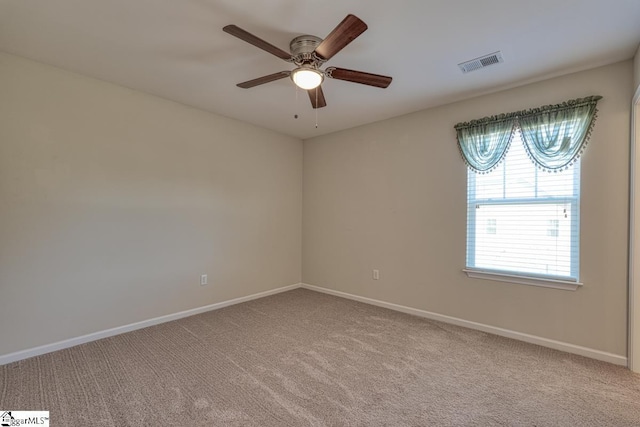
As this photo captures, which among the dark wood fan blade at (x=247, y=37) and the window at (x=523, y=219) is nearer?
the dark wood fan blade at (x=247, y=37)

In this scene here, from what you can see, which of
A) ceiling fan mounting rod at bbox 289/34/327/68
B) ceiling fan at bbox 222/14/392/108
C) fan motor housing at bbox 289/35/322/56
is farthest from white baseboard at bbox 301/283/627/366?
fan motor housing at bbox 289/35/322/56

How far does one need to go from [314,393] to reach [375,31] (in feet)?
8.39

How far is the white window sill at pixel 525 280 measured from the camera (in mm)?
2527

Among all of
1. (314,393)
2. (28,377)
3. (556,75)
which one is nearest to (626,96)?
(556,75)

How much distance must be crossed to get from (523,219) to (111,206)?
13.3 feet

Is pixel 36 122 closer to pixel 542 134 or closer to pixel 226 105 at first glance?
pixel 226 105

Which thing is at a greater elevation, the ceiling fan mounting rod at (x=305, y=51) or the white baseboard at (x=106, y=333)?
the ceiling fan mounting rod at (x=305, y=51)

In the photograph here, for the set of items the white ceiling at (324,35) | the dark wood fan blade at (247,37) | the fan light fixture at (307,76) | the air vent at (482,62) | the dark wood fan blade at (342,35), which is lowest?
the fan light fixture at (307,76)

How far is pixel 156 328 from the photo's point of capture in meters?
3.01

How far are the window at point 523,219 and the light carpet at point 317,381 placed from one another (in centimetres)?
75

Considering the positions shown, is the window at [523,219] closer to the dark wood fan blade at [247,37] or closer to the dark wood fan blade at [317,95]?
the dark wood fan blade at [317,95]

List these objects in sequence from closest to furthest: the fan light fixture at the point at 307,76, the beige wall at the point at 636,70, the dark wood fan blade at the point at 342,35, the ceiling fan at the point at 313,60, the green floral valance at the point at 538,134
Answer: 1. the dark wood fan blade at the point at 342,35
2. the ceiling fan at the point at 313,60
3. the fan light fixture at the point at 307,76
4. the beige wall at the point at 636,70
5. the green floral valance at the point at 538,134

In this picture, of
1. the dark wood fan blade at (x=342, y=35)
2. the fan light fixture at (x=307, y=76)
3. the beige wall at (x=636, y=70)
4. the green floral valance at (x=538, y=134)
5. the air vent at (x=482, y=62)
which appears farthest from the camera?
the green floral valance at (x=538, y=134)

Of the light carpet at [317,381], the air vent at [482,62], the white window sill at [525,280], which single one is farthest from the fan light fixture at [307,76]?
the white window sill at [525,280]
